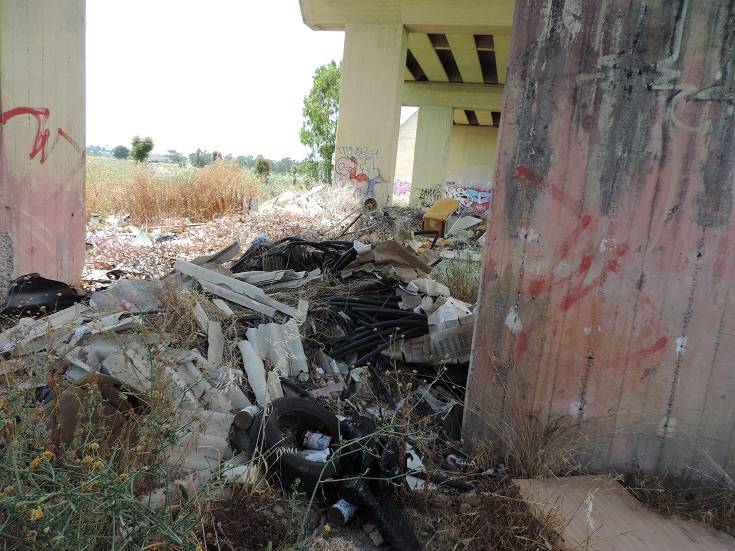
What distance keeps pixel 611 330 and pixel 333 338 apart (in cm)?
210

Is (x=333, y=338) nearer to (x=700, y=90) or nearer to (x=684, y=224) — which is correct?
(x=684, y=224)

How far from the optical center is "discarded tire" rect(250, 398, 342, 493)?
2.54m

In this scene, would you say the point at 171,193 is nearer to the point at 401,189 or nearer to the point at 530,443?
the point at 530,443

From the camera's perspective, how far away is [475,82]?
20453 mm

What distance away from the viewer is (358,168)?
13805 millimetres

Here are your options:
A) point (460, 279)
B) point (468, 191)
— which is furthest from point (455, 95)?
point (460, 279)

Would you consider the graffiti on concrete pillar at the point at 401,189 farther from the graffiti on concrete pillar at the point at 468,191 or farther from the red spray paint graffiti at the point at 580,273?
the red spray paint graffiti at the point at 580,273

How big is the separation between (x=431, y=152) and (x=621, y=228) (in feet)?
65.2

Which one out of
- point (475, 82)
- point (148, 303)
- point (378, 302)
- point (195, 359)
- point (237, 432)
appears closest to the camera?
point (237, 432)

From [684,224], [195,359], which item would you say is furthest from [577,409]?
[195,359]

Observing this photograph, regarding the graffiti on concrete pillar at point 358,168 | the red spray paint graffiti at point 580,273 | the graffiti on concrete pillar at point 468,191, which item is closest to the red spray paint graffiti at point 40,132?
the red spray paint graffiti at point 580,273

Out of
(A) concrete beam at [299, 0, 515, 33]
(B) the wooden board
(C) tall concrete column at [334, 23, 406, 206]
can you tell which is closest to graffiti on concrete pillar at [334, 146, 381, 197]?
(C) tall concrete column at [334, 23, 406, 206]

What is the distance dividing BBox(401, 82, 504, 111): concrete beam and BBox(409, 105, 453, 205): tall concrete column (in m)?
0.31

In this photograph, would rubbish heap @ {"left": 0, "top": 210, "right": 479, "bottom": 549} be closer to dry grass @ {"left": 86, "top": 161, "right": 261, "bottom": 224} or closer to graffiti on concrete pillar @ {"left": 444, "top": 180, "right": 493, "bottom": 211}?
dry grass @ {"left": 86, "top": 161, "right": 261, "bottom": 224}
